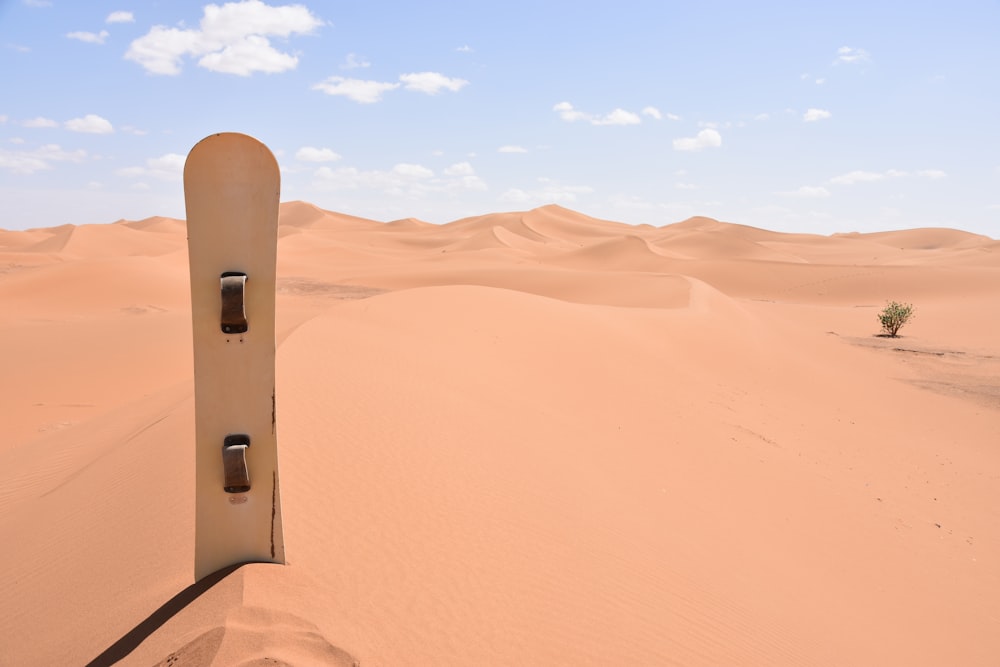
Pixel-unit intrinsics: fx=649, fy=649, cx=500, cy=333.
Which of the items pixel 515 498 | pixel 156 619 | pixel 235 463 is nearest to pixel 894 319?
pixel 515 498

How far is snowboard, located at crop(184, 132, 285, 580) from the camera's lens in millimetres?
3020

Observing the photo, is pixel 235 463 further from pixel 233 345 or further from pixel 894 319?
pixel 894 319

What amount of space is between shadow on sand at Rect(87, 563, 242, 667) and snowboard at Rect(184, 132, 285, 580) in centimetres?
7

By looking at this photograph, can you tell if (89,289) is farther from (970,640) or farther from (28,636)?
(970,640)

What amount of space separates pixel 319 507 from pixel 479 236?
58.6 metres

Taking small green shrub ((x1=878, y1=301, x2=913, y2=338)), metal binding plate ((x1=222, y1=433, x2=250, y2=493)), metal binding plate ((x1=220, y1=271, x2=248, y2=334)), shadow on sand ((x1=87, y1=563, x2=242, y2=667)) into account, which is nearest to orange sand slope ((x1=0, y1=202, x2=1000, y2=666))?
shadow on sand ((x1=87, y1=563, x2=242, y2=667))


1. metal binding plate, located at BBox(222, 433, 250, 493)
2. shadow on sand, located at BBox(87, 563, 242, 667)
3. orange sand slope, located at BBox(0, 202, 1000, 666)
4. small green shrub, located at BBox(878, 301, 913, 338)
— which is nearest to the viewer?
shadow on sand, located at BBox(87, 563, 242, 667)

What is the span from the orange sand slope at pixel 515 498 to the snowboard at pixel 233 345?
0.84 ft

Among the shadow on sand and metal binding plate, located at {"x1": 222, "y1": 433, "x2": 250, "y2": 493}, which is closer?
the shadow on sand

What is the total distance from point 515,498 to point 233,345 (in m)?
2.85

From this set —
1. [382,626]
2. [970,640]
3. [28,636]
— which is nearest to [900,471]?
[970,640]

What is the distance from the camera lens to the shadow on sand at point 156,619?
299 centimetres

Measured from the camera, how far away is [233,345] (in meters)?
3.15

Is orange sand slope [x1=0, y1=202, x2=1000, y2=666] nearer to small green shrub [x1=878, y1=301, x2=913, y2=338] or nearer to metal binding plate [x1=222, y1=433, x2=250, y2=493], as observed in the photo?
metal binding plate [x1=222, y1=433, x2=250, y2=493]
